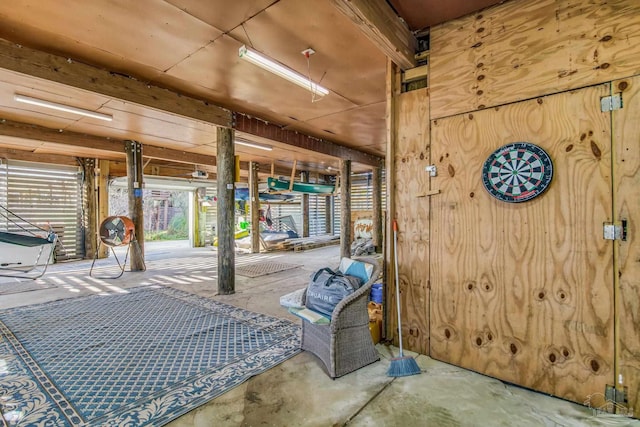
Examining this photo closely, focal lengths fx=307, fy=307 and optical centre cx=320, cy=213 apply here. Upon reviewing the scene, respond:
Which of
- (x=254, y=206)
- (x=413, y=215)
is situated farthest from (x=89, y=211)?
(x=413, y=215)

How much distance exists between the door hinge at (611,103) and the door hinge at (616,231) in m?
0.72

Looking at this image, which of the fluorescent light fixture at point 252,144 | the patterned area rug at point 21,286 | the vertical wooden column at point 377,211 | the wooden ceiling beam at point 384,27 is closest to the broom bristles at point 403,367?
the wooden ceiling beam at point 384,27

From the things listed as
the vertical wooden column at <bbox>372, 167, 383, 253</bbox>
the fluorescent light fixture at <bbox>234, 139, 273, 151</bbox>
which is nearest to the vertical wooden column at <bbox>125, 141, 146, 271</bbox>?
the fluorescent light fixture at <bbox>234, 139, 273, 151</bbox>

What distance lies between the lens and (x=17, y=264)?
24.6 ft

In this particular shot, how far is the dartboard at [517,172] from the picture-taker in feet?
7.22

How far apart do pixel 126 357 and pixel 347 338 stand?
1951 mm

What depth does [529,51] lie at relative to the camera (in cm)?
227

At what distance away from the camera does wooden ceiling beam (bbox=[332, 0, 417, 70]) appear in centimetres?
209

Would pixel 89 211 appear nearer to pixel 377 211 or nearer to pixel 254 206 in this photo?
pixel 254 206

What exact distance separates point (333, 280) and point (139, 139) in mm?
6457

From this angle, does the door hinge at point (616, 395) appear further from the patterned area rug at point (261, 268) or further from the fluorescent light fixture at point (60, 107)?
the fluorescent light fixture at point (60, 107)

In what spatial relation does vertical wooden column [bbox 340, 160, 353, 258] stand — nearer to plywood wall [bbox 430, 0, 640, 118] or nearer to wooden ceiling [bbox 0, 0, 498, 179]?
wooden ceiling [bbox 0, 0, 498, 179]

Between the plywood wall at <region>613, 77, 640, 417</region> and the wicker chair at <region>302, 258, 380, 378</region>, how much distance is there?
1.60 metres

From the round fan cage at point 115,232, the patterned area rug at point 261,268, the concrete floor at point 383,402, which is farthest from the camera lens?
the patterned area rug at point 261,268
